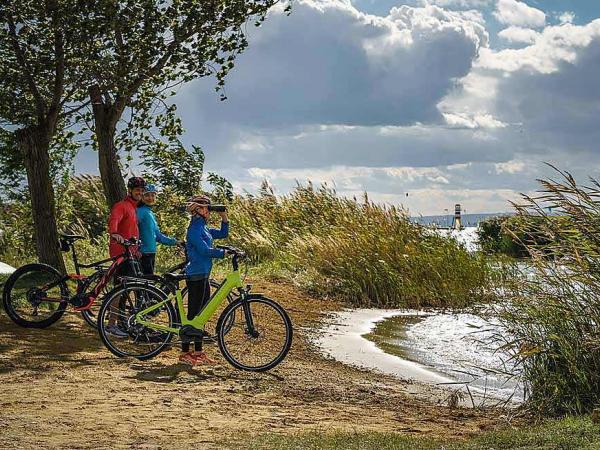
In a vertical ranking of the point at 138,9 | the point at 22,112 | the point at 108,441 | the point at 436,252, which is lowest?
the point at 108,441

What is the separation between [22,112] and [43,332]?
5734 millimetres

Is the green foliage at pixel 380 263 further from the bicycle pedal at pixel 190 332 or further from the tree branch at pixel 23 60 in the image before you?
the bicycle pedal at pixel 190 332

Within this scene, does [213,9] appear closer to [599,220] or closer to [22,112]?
[22,112]

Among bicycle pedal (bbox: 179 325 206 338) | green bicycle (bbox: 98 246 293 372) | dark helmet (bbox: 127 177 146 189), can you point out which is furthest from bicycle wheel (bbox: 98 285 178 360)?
dark helmet (bbox: 127 177 146 189)

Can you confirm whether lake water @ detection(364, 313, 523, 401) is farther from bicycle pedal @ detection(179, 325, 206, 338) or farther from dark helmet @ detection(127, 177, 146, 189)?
dark helmet @ detection(127, 177, 146, 189)

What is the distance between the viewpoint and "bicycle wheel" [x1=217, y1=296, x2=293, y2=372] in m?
11.5

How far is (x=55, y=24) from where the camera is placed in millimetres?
14906

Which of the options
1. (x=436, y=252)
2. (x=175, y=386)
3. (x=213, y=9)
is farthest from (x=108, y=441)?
(x=436, y=252)

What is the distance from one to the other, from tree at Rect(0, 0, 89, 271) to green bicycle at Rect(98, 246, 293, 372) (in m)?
4.96

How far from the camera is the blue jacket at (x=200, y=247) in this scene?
11.5 metres

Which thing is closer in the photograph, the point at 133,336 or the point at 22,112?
the point at 133,336

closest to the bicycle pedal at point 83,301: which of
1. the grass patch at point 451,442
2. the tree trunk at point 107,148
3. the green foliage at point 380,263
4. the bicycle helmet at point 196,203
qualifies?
the bicycle helmet at point 196,203

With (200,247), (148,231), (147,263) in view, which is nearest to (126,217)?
(148,231)

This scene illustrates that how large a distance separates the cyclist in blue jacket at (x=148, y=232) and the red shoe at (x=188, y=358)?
155 cm
